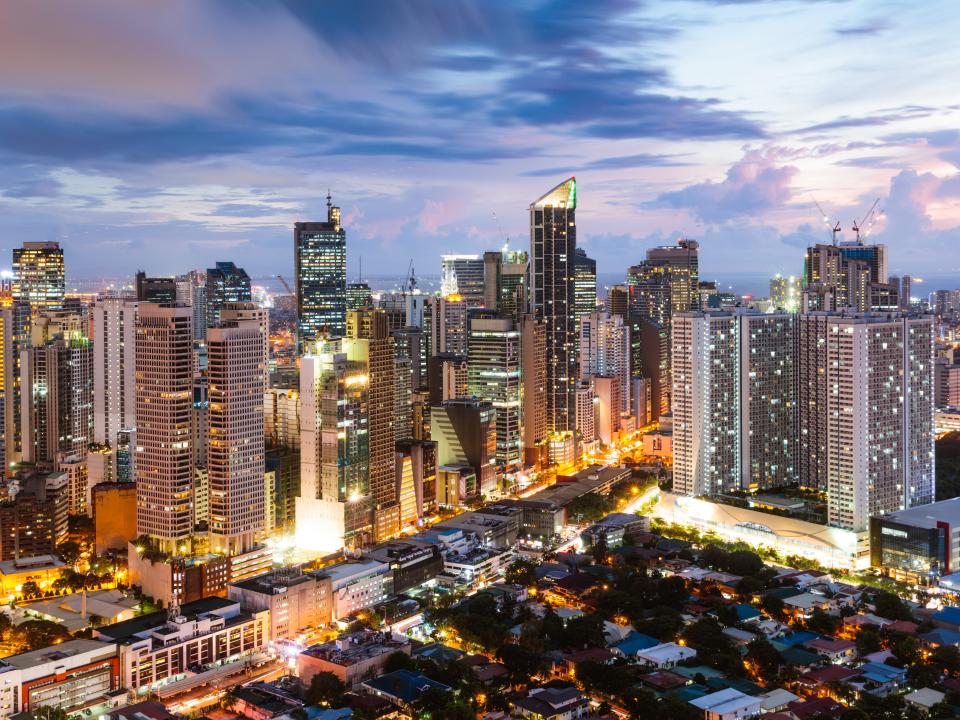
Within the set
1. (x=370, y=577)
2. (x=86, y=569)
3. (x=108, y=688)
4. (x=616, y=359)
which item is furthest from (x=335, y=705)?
(x=616, y=359)

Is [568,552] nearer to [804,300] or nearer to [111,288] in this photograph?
[804,300]

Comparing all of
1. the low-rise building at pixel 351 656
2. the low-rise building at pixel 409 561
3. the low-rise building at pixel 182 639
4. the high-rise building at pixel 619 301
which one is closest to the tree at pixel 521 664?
the low-rise building at pixel 351 656

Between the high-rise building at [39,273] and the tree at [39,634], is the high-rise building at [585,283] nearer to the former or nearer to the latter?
the high-rise building at [39,273]

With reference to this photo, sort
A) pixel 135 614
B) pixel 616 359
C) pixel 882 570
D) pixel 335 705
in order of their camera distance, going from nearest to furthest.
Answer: pixel 335 705 < pixel 135 614 < pixel 882 570 < pixel 616 359

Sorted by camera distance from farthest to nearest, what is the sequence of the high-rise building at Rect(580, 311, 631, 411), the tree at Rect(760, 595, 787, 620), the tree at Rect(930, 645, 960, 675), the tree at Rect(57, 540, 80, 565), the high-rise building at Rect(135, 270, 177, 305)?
the high-rise building at Rect(580, 311, 631, 411) < the high-rise building at Rect(135, 270, 177, 305) < the tree at Rect(57, 540, 80, 565) < the tree at Rect(760, 595, 787, 620) < the tree at Rect(930, 645, 960, 675)

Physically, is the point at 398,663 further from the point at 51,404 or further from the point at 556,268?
the point at 556,268

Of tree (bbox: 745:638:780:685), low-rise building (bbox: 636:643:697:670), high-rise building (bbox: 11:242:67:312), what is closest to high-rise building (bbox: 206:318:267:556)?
A: low-rise building (bbox: 636:643:697:670)

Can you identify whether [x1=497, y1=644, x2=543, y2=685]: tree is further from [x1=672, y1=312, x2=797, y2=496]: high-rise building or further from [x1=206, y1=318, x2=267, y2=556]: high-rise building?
[x1=672, y1=312, x2=797, y2=496]: high-rise building
